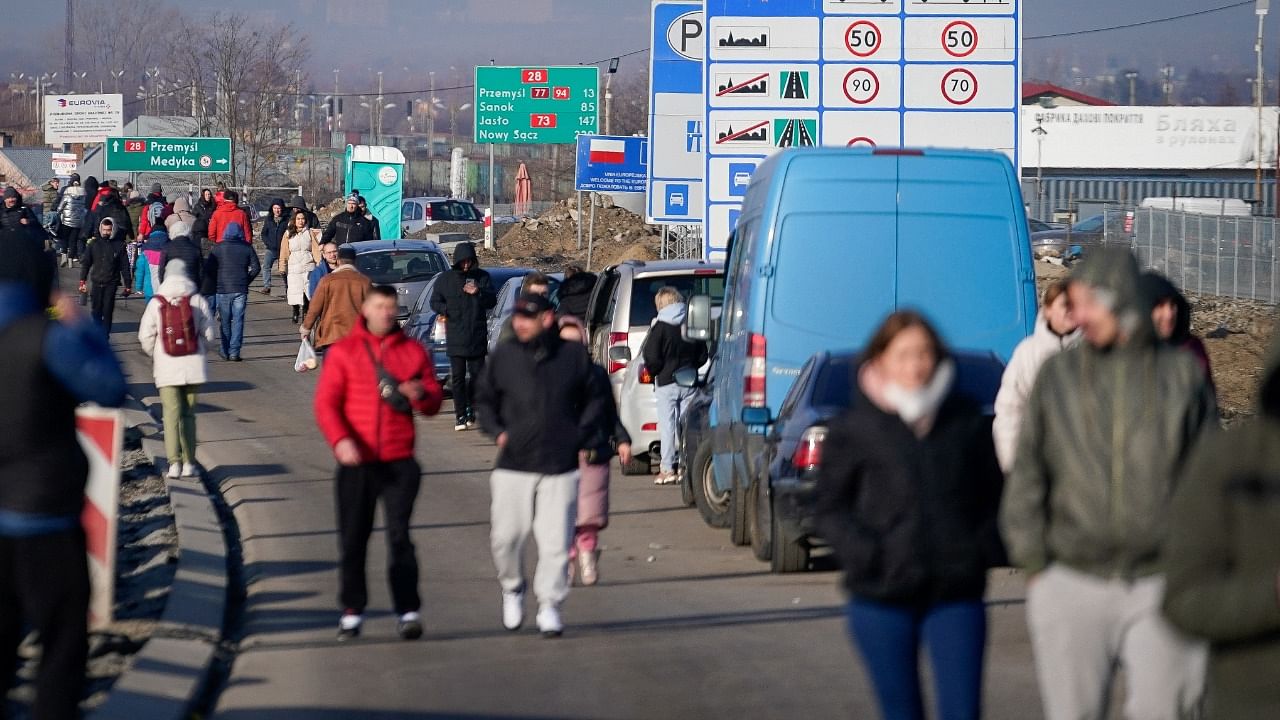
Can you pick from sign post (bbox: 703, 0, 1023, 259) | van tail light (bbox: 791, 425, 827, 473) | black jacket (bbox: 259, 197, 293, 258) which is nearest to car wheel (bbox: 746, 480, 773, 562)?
van tail light (bbox: 791, 425, 827, 473)

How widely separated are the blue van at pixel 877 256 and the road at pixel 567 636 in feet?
4.92

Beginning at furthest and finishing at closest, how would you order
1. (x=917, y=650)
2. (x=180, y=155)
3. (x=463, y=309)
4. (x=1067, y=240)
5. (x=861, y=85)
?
(x=180, y=155) < (x=1067, y=240) < (x=861, y=85) < (x=463, y=309) < (x=917, y=650)

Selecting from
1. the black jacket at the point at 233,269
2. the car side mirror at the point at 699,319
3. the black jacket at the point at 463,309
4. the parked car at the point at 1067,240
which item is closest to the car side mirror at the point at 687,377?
the car side mirror at the point at 699,319

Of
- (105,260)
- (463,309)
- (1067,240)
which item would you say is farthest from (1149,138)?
(463,309)

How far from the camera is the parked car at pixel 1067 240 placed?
4459cm

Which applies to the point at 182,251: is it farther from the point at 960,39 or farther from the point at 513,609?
the point at 513,609

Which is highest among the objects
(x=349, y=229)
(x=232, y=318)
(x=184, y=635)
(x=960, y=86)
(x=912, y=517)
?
(x=960, y=86)

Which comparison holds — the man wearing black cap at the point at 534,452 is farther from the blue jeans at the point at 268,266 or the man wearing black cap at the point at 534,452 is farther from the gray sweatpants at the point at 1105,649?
the blue jeans at the point at 268,266

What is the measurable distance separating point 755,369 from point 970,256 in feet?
5.27

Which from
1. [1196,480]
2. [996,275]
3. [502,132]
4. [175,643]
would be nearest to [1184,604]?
[1196,480]

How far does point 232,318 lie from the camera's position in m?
24.2

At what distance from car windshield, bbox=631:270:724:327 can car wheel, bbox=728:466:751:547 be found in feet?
13.6

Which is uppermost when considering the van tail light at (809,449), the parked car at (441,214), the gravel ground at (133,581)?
the parked car at (441,214)

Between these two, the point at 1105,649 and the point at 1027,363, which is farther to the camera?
the point at 1027,363
